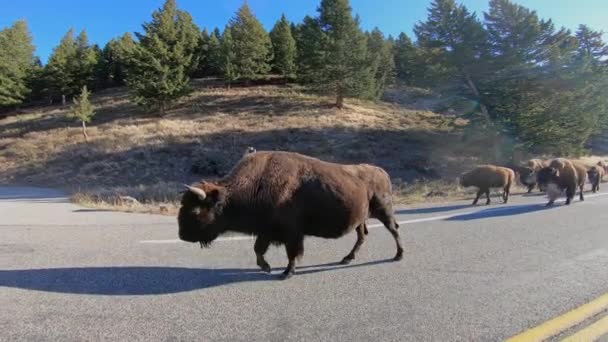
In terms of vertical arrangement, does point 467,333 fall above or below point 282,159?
below

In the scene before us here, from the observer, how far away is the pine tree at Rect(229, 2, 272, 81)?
52.2 metres

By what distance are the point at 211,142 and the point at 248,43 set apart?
21.7 m

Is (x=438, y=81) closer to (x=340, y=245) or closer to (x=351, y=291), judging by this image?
(x=340, y=245)

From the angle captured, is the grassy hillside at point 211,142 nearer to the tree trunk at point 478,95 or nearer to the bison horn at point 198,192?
the tree trunk at point 478,95

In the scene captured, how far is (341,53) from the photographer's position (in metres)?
39.6

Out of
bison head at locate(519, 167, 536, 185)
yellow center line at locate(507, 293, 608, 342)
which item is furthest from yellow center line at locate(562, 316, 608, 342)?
bison head at locate(519, 167, 536, 185)

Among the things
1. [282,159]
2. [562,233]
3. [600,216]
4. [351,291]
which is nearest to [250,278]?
[351,291]

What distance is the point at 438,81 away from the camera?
33906 millimetres

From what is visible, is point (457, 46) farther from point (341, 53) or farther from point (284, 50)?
point (284, 50)

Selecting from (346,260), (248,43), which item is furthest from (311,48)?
(346,260)

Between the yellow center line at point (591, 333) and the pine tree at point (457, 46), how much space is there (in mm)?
30489

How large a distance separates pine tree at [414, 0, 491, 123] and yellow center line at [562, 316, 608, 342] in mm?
30489

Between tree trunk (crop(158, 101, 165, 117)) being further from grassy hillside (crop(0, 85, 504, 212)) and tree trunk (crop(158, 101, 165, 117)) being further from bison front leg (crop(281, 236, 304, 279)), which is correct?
bison front leg (crop(281, 236, 304, 279))

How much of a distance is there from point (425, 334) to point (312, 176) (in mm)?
2668
